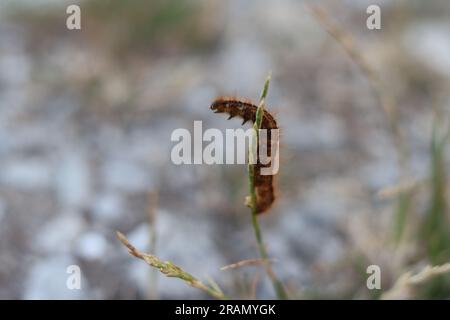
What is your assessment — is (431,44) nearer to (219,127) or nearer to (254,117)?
(219,127)

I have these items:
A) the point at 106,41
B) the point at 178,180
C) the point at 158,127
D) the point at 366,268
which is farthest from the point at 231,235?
the point at 106,41

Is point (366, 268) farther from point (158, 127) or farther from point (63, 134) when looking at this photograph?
point (63, 134)

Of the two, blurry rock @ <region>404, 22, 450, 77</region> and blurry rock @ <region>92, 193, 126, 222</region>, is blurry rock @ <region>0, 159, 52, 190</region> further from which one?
blurry rock @ <region>404, 22, 450, 77</region>

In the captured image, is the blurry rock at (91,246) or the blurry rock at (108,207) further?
the blurry rock at (108,207)

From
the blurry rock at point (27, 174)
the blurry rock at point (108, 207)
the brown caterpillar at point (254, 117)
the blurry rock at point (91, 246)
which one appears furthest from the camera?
the blurry rock at point (27, 174)

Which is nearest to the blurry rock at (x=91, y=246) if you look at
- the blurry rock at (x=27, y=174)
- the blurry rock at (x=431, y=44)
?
the blurry rock at (x=27, y=174)

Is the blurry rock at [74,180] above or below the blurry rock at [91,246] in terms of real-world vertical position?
above

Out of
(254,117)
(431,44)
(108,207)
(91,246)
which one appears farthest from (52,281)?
(431,44)

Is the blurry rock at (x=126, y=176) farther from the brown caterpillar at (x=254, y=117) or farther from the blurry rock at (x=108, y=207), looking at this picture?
the brown caterpillar at (x=254, y=117)
